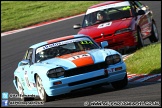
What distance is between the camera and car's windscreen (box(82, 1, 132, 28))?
16.5 meters

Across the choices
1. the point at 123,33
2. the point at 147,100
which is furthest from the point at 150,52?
the point at 147,100

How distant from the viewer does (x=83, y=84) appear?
9.09 metres

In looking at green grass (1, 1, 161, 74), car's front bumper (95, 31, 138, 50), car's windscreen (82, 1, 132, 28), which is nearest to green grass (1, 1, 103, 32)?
green grass (1, 1, 161, 74)

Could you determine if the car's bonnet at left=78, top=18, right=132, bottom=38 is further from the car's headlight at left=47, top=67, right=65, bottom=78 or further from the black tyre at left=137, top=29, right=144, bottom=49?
the car's headlight at left=47, top=67, right=65, bottom=78

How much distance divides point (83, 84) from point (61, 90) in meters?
0.38

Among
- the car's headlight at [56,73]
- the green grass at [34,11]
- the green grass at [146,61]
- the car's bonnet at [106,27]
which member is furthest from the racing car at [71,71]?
the green grass at [34,11]

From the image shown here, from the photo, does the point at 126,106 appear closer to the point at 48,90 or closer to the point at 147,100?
the point at 147,100

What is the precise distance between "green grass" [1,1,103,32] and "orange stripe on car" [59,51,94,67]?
55.5 feet

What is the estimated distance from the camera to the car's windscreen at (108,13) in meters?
16.5

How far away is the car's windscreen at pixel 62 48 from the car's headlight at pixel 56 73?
1.09 meters

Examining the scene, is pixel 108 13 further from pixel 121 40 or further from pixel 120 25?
pixel 121 40

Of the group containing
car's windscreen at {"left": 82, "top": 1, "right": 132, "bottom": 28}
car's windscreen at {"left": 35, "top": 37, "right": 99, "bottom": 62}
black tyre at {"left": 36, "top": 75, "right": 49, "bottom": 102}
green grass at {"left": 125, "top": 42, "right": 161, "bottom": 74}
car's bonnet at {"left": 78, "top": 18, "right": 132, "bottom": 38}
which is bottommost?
black tyre at {"left": 36, "top": 75, "right": 49, "bottom": 102}

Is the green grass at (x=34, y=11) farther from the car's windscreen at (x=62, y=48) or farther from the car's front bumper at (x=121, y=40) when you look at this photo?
the car's windscreen at (x=62, y=48)

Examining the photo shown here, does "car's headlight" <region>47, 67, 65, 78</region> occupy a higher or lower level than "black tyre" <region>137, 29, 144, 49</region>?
lower
